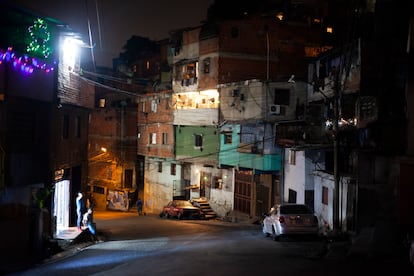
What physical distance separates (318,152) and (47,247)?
1701 cm

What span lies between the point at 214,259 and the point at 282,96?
23.9 meters

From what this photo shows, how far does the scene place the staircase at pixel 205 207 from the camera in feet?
140

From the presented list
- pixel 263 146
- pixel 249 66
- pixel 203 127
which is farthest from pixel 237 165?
pixel 249 66

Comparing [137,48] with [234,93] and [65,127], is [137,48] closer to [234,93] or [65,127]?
[234,93]

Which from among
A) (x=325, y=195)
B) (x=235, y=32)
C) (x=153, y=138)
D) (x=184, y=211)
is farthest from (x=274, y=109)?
(x=153, y=138)

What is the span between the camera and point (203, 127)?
46.2m

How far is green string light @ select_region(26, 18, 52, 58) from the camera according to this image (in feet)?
65.5

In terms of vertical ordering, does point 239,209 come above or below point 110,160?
below

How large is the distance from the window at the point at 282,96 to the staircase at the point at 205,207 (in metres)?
12.2

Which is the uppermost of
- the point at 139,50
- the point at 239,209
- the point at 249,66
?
the point at 139,50

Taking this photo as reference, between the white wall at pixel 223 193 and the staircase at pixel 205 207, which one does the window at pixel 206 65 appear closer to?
the white wall at pixel 223 193

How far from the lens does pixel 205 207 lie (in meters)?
43.4

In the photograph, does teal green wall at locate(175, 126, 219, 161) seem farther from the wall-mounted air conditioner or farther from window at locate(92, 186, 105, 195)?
window at locate(92, 186, 105, 195)

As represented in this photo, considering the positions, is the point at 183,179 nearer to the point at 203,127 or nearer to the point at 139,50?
the point at 203,127
